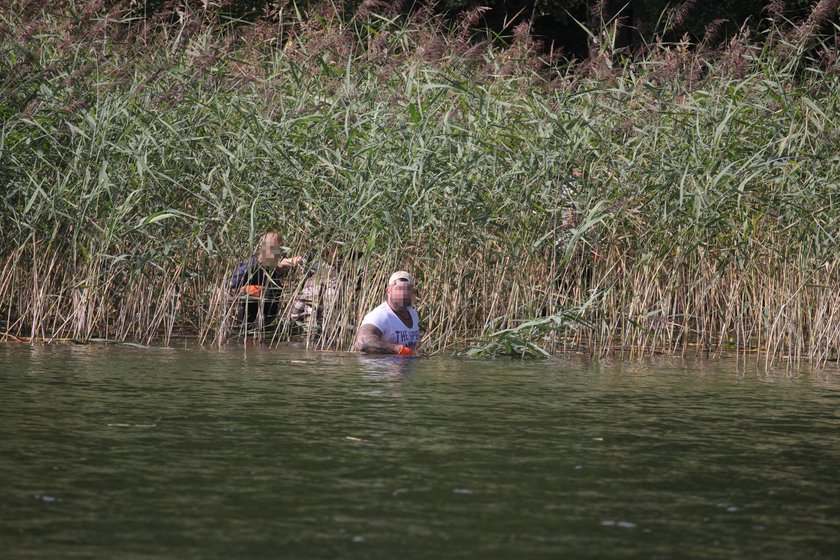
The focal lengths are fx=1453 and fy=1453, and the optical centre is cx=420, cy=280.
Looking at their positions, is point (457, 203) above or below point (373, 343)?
above

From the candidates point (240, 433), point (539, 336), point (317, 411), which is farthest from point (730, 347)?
point (240, 433)

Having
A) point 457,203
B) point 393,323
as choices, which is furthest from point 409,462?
point 457,203

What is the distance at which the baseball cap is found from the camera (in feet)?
36.8

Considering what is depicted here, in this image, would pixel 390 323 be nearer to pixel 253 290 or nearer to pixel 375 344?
pixel 375 344

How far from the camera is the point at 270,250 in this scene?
11.9 m

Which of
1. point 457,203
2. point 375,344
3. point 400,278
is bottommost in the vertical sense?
point 375,344

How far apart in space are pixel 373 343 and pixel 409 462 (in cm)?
477

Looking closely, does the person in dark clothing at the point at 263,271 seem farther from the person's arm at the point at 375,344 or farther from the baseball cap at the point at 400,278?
the baseball cap at the point at 400,278

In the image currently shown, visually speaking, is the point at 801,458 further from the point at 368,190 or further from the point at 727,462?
the point at 368,190

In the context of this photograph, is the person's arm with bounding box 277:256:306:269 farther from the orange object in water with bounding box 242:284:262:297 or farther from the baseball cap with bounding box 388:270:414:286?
the baseball cap with bounding box 388:270:414:286

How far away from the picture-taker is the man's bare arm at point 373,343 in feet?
37.5

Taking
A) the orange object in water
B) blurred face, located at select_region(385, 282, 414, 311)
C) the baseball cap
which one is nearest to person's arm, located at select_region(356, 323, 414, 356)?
blurred face, located at select_region(385, 282, 414, 311)

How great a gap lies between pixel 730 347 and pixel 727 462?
222 inches

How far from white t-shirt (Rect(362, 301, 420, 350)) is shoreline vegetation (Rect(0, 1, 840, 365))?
14.2 inches
